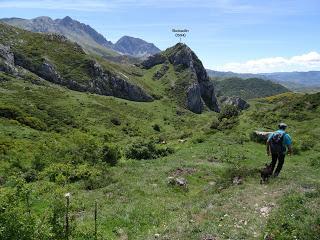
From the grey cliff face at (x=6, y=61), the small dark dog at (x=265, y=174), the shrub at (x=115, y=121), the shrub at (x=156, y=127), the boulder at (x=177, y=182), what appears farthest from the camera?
the grey cliff face at (x=6, y=61)

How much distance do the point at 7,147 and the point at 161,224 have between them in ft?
118

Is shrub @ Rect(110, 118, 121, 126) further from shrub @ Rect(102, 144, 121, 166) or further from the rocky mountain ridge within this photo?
shrub @ Rect(102, 144, 121, 166)

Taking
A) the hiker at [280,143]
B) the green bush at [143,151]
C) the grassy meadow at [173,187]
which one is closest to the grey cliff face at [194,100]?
the grassy meadow at [173,187]

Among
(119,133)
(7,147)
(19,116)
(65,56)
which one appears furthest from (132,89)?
(7,147)

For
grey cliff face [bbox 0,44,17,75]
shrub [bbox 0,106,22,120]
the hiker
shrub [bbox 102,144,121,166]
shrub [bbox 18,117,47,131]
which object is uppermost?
grey cliff face [bbox 0,44,17,75]

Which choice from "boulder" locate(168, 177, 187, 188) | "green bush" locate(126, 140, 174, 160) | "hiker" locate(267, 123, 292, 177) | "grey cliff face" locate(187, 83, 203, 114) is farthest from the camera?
"grey cliff face" locate(187, 83, 203, 114)

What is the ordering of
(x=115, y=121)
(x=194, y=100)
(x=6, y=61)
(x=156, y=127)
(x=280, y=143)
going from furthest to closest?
1. (x=194, y=100)
2. (x=6, y=61)
3. (x=156, y=127)
4. (x=115, y=121)
5. (x=280, y=143)

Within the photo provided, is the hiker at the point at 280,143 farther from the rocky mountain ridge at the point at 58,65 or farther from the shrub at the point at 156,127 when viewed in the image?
the rocky mountain ridge at the point at 58,65

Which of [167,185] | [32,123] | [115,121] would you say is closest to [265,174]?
[167,185]

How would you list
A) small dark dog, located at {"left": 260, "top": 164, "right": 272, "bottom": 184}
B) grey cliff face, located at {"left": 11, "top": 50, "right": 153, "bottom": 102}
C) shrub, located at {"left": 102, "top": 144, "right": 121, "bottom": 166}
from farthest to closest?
1. grey cliff face, located at {"left": 11, "top": 50, "right": 153, "bottom": 102}
2. shrub, located at {"left": 102, "top": 144, "right": 121, "bottom": 166}
3. small dark dog, located at {"left": 260, "top": 164, "right": 272, "bottom": 184}

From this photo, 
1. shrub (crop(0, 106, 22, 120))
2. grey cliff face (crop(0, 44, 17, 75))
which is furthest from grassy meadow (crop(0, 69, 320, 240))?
grey cliff face (crop(0, 44, 17, 75))

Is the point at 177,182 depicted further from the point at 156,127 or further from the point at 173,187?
the point at 156,127

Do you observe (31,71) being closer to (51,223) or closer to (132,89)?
(132,89)

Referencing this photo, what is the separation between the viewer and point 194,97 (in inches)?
7574
